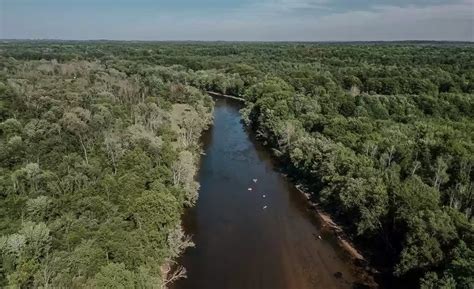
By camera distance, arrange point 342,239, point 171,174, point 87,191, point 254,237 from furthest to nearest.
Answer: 1. point 171,174
2. point 254,237
3. point 342,239
4. point 87,191

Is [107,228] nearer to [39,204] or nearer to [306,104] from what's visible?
[39,204]

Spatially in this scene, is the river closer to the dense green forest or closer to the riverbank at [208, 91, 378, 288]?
the riverbank at [208, 91, 378, 288]

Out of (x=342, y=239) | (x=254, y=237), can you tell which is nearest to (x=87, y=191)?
(x=254, y=237)

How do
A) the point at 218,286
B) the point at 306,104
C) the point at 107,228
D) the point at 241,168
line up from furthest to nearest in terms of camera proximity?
1. the point at 306,104
2. the point at 241,168
3. the point at 218,286
4. the point at 107,228

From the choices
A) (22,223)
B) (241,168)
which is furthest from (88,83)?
(22,223)

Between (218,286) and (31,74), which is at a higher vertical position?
(31,74)

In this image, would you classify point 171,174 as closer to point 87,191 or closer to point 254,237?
point 87,191
